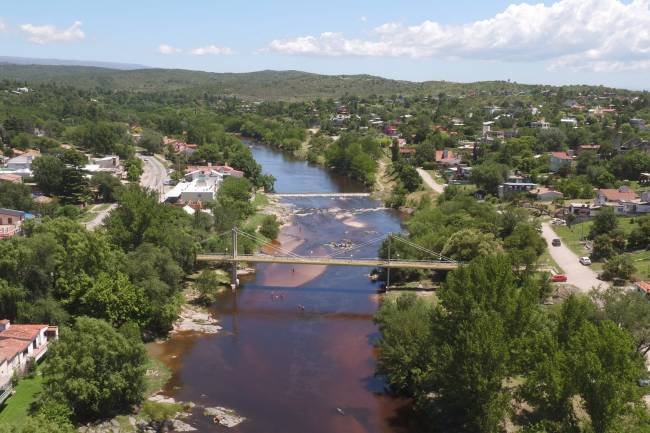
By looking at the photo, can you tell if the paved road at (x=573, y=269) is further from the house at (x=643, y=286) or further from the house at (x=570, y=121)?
the house at (x=570, y=121)

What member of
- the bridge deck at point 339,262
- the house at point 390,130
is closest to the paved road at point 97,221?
the bridge deck at point 339,262

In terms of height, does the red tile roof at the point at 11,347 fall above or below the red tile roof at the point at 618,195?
below

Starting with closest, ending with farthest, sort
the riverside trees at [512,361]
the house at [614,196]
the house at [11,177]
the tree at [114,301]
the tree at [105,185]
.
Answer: the riverside trees at [512,361], the tree at [114,301], the house at [614,196], the tree at [105,185], the house at [11,177]

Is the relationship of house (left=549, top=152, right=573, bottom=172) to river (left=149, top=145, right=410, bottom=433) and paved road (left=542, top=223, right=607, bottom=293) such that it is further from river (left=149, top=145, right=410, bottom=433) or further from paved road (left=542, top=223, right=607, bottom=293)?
river (left=149, top=145, right=410, bottom=433)

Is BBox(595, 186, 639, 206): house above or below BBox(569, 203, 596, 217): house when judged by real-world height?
above

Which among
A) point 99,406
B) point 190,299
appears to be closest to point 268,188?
point 190,299

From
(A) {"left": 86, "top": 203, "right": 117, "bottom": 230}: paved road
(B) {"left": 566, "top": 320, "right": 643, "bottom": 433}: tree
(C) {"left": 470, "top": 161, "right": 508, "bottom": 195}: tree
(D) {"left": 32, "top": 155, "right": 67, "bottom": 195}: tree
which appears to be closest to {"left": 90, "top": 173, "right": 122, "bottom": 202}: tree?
(D) {"left": 32, "top": 155, "right": 67, "bottom": 195}: tree

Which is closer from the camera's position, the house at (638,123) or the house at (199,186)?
the house at (199,186)
